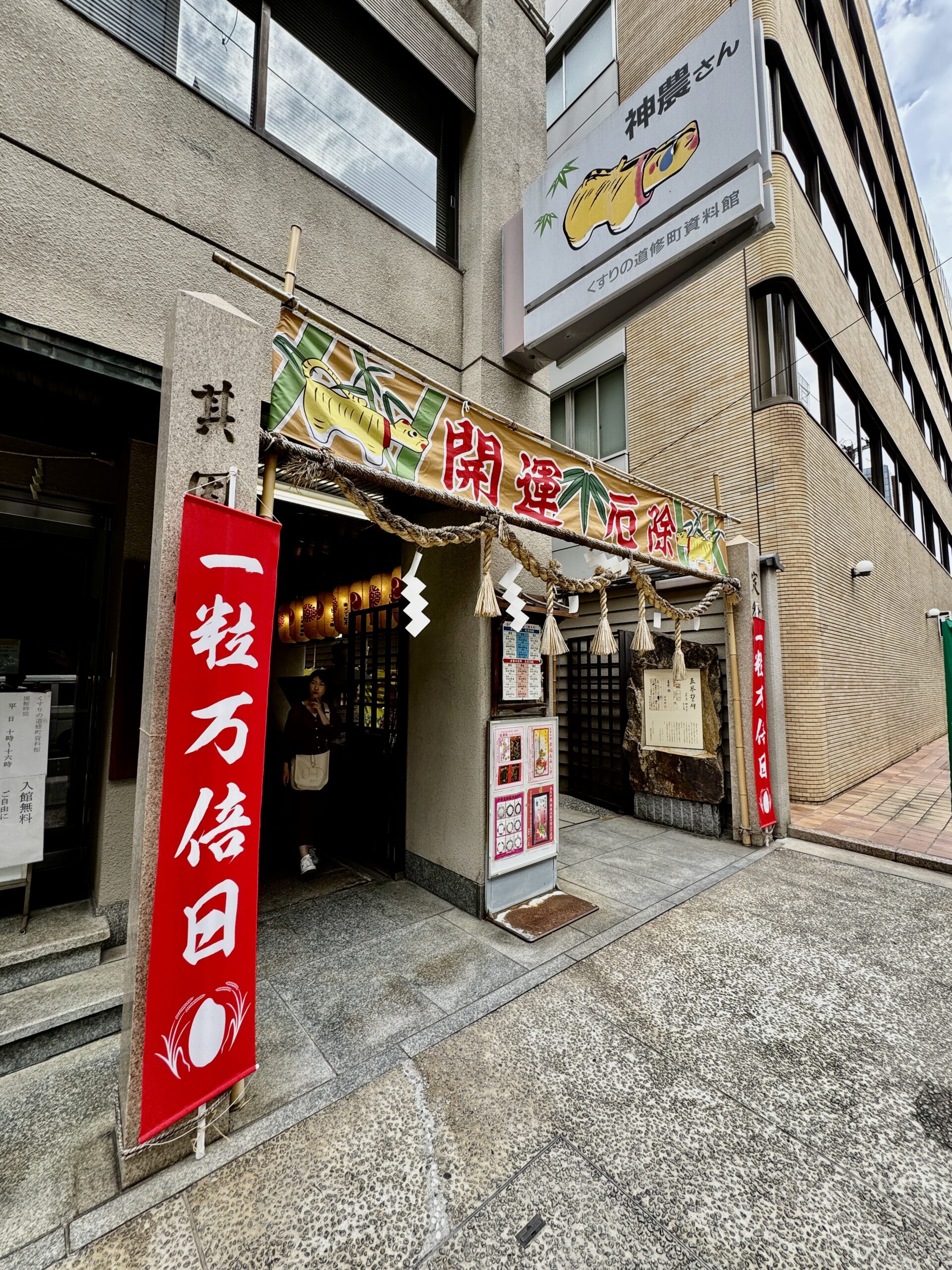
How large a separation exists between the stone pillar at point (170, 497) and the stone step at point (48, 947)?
154cm

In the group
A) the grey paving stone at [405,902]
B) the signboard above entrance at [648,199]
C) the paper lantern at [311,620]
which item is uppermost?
the signboard above entrance at [648,199]

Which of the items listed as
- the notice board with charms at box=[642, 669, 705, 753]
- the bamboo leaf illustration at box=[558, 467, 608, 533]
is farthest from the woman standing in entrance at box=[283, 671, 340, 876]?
the notice board with charms at box=[642, 669, 705, 753]

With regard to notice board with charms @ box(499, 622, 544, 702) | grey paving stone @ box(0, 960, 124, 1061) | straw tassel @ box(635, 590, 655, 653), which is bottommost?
grey paving stone @ box(0, 960, 124, 1061)

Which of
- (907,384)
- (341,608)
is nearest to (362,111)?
(341,608)

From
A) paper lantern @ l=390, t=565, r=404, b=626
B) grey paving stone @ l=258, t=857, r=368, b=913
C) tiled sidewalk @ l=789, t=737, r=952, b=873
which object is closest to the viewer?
grey paving stone @ l=258, t=857, r=368, b=913

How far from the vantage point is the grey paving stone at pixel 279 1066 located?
108 inches

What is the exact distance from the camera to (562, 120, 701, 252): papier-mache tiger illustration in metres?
4.43

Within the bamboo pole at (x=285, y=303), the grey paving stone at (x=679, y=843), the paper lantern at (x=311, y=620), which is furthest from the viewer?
the paper lantern at (x=311, y=620)

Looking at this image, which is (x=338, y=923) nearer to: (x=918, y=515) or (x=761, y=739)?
(x=761, y=739)

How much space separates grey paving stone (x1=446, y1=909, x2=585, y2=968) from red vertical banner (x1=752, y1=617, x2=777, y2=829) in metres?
4.07

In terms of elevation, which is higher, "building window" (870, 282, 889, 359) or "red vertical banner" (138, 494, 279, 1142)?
"building window" (870, 282, 889, 359)

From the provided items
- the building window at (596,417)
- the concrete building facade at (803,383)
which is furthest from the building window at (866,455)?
the building window at (596,417)

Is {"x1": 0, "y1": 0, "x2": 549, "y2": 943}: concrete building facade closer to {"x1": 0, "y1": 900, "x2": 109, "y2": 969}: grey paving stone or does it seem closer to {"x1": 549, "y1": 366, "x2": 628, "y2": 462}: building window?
{"x1": 0, "y1": 900, "x2": 109, "y2": 969}: grey paving stone

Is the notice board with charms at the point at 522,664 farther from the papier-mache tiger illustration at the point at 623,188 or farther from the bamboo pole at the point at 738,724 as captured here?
the papier-mache tiger illustration at the point at 623,188
